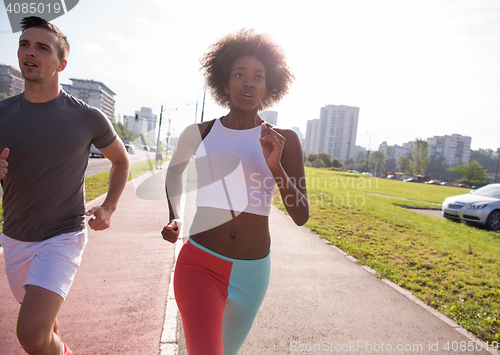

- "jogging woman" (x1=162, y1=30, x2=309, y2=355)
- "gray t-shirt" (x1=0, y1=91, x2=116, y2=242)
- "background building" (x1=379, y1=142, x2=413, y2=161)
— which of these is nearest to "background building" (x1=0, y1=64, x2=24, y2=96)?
"gray t-shirt" (x1=0, y1=91, x2=116, y2=242)

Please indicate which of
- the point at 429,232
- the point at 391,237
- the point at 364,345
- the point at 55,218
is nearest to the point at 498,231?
the point at 429,232

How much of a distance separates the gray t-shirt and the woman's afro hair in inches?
44.6

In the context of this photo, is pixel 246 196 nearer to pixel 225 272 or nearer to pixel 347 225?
pixel 225 272

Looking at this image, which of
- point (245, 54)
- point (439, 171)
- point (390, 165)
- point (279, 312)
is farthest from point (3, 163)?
point (390, 165)

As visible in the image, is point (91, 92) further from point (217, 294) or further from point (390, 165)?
point (217, 294)

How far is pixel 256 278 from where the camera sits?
199 cm

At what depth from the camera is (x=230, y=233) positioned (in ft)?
6.56

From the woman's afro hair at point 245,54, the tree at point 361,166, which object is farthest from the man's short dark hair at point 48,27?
the tree at point 361,166

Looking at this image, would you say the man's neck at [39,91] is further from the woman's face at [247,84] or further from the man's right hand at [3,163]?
the woman's face at [247,84]

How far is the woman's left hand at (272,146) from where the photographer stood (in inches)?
69.1

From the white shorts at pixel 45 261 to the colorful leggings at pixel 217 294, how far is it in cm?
75

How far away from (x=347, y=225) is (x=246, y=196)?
859 centimetres

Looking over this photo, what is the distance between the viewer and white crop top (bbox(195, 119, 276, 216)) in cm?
200

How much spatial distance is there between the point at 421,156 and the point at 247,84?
117 m
